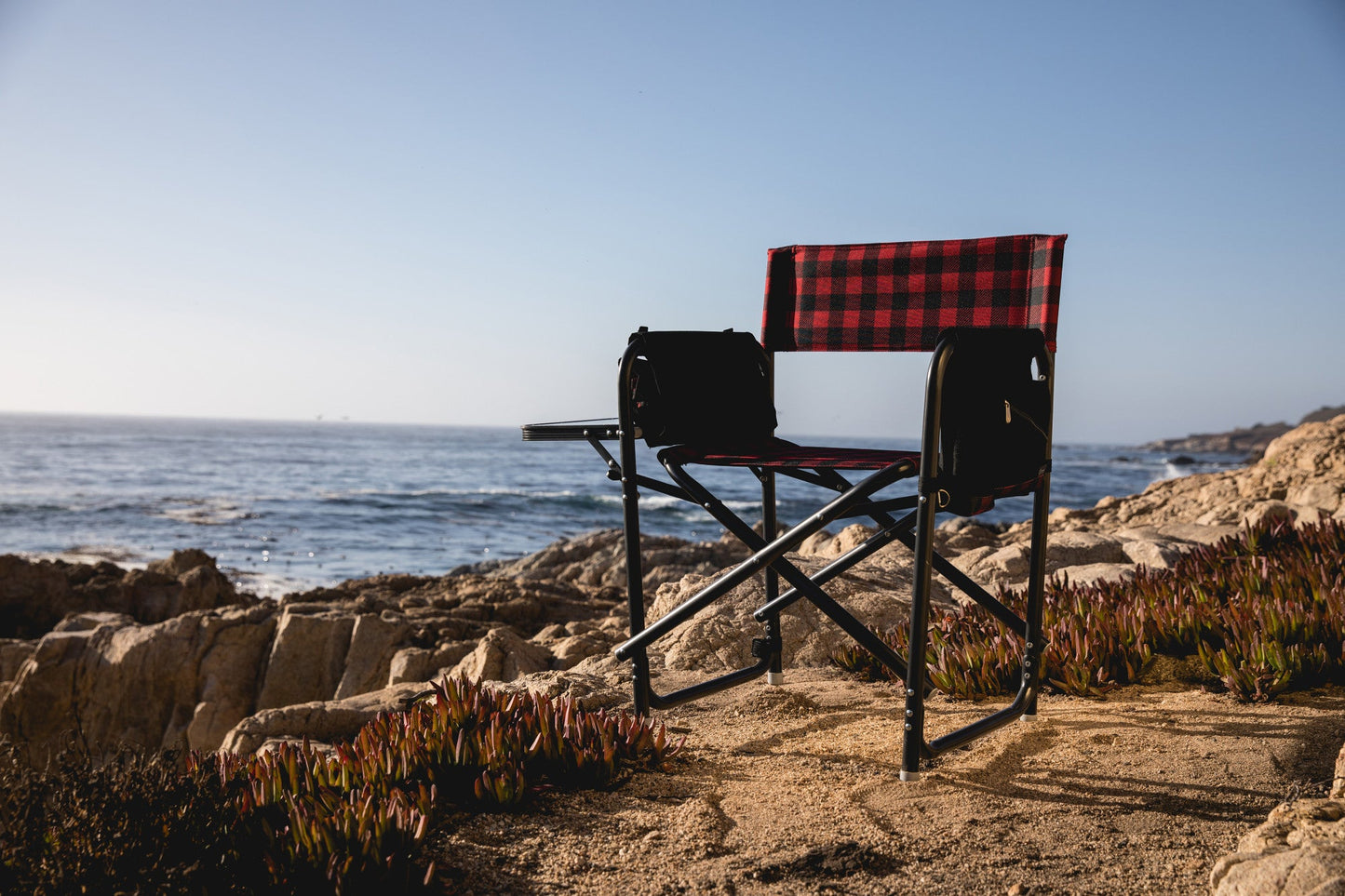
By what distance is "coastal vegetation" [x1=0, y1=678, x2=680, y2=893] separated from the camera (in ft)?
7.89

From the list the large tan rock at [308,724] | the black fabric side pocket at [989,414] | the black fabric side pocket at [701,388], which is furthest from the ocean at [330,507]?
the black fabric side pocket at [989,414]

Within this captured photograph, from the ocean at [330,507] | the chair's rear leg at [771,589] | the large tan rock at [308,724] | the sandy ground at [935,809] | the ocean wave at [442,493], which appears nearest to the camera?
the sandy ground at [935,809]

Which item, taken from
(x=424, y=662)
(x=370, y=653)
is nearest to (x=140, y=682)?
(x=370, y=653)

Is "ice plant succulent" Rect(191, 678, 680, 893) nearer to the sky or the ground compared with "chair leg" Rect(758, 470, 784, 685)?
nearer to the ground

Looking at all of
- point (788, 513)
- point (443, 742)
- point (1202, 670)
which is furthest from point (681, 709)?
point (788, 513)

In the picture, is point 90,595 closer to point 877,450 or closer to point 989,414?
point 877,450

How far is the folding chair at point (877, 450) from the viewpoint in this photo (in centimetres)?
302

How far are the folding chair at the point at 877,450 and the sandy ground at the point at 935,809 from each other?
21 cm

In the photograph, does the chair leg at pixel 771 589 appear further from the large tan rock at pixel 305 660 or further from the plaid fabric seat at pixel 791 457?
the large tan rock at pixel 305 660

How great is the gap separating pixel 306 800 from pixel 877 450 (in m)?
2.21

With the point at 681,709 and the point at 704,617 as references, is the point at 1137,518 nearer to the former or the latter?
the point at 704,617

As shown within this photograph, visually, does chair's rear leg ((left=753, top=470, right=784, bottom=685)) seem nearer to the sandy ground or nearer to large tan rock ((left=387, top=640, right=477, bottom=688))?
the sandy ground

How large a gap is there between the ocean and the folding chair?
13.6 meters

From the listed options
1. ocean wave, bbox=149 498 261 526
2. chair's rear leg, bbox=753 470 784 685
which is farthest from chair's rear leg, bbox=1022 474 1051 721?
ocean wave, bbox=149 498 261 526
